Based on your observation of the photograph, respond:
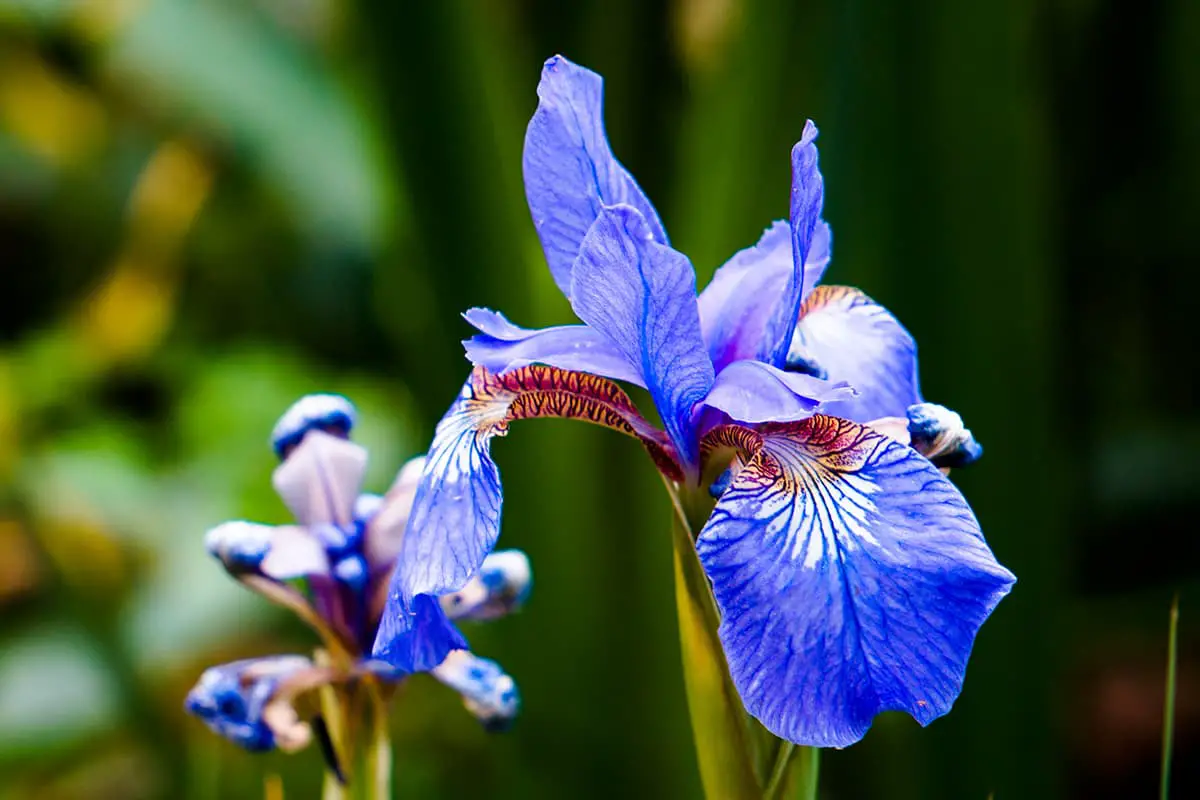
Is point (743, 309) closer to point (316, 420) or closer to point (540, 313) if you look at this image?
point (316, 420)

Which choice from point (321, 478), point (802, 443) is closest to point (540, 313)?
point (321, 478)

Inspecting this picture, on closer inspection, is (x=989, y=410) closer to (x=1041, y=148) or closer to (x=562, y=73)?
(x=1041, y=148)

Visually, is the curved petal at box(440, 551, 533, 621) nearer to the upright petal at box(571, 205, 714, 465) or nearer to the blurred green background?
the upright petal at box(571, 205, 714, 465)

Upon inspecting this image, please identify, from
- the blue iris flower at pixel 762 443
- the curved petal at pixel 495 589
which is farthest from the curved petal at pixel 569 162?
the curved petal at pixel 495 589

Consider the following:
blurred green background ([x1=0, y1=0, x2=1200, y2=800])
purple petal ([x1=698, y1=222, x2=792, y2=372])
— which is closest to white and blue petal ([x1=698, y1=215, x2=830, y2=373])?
purple petal ([x1=698, y1=222, x2=792, y2=372])

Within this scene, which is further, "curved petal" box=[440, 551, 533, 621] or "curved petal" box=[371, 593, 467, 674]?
"curved petal" box=[440, 551, 533, 621]

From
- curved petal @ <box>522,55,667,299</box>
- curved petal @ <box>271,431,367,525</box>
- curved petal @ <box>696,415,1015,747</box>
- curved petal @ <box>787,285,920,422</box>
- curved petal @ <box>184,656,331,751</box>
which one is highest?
curved petal @ <box>522,55,667,299</box>

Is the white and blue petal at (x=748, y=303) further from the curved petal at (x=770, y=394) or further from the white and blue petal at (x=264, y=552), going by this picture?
the white and blue petal at (x=264, y=552)
